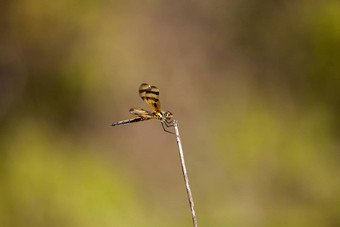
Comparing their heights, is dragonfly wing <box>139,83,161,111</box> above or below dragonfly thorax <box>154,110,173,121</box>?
above

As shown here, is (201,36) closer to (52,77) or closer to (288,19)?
(288,19)

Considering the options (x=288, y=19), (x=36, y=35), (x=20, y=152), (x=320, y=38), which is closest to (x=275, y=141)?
(x=320, y=38)

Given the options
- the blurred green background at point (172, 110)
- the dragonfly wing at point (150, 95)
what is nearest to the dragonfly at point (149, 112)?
the dragonfly wing at point (150, 95)

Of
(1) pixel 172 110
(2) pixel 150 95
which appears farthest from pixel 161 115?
(1) pixel 172 110

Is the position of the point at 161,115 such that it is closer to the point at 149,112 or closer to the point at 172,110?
the point at 149,112

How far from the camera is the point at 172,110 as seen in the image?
463 cm

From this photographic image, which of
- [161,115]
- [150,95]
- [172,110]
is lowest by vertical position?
[161,115]

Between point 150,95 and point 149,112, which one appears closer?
point 149,112

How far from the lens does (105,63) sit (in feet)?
15.9

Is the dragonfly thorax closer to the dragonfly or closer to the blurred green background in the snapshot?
the dragonfly

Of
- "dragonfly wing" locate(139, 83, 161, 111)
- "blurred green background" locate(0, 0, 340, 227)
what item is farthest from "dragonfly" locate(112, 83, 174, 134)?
"blurred green background" locate(0, 0, 340, 227)

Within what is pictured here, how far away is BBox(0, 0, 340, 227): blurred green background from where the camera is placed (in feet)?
12.5

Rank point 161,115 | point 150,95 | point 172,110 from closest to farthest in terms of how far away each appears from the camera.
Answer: point 161,115, point 150,95, point 172,110

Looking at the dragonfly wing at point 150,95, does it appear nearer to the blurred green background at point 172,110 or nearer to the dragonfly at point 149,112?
the dragonfly at point 149,112
